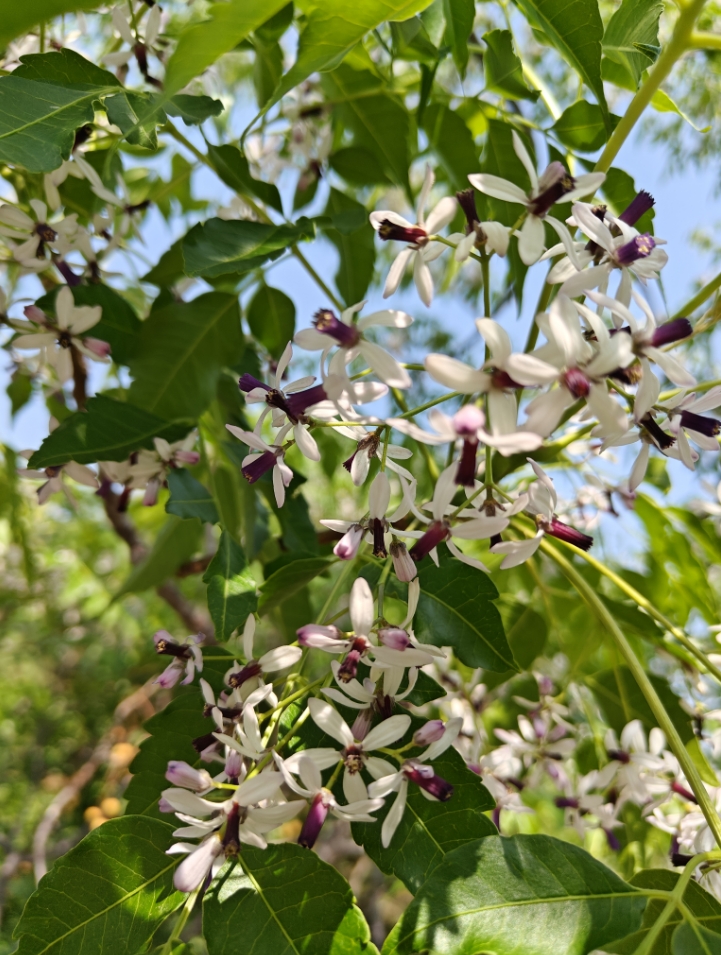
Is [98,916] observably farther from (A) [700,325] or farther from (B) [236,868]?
(A) [700,325]

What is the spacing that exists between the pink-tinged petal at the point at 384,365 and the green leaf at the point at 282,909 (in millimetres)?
338

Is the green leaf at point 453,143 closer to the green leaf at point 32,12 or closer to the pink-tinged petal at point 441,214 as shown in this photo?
the pink-tinged petal at point 441,214

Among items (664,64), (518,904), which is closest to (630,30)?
(664,64)

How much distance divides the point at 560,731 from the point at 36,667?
3877 millimetres

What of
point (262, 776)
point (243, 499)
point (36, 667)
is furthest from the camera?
point (36, 667)

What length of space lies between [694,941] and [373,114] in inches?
35.6

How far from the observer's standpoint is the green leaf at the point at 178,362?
831 millimetres

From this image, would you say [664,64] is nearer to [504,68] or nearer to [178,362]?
[504,68]

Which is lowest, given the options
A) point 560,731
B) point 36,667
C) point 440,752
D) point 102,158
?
point 36,667

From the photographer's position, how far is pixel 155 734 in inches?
24.8

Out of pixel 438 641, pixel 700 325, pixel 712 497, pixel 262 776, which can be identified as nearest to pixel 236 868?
pixel 262 776

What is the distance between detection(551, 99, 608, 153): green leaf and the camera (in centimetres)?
73

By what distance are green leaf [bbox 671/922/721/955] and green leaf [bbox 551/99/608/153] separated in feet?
2.30

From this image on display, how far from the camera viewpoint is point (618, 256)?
1.70 feet
